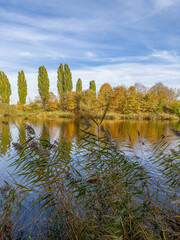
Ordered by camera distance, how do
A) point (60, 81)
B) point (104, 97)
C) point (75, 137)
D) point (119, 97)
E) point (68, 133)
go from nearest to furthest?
point (75, 137), point (68, 133), point (119, 97), point (104, 97), point (60, 81)

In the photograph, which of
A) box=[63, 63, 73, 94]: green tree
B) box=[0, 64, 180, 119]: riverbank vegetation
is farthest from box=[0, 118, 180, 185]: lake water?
box=[63, 63, 73, 94]: green tree

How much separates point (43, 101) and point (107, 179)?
47.7 meters

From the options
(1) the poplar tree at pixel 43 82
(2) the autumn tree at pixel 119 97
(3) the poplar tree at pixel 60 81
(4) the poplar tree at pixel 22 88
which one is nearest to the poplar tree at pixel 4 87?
(4) the poplar tree at pixel 22 88

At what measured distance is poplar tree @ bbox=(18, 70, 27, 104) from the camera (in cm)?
4834

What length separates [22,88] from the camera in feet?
159

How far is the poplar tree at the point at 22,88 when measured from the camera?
4834 cm

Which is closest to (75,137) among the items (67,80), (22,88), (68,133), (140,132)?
(68,133)

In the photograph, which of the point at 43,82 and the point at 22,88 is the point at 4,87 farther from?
the point at 43,82

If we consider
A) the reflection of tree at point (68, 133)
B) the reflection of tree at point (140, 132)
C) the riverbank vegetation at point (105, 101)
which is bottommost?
the reflection of tree at point (140, 132)

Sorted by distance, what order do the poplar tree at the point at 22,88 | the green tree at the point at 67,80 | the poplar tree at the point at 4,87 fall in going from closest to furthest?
1. the poplar tree at the point at 4,87
2. the poplar tree at the point at 22,88
3. the green tree at the point at 67,80

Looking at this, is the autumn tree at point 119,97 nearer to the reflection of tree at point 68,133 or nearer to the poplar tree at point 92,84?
the poplar tree at point 92,84

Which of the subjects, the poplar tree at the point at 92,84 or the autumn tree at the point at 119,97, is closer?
the autumn tree at the point at 119,97

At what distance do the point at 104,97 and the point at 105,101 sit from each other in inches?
60.0

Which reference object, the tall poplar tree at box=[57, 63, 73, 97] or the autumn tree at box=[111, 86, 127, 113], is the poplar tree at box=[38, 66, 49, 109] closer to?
the tall poplar tree at box=[57, 63, 73, 97]
